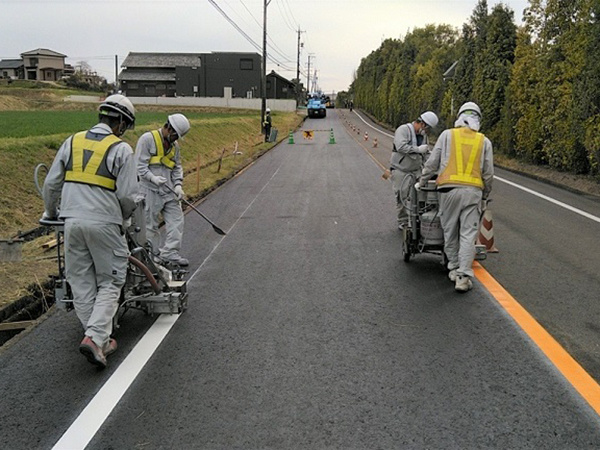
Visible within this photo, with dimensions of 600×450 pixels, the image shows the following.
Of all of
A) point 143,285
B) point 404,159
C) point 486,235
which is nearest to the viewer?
point 143,285

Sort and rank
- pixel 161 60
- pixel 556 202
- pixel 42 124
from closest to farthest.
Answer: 1. pixel 556 202
2. pixel 42 124
3. pixel 161 60

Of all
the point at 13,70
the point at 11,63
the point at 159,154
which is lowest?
the point at 159,154

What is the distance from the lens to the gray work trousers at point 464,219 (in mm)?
6164

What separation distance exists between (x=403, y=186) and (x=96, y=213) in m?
4.60

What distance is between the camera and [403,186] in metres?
7.98

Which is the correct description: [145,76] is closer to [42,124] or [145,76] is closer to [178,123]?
[42,124]

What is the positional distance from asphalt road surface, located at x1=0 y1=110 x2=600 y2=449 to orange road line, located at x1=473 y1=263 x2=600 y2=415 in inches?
1.2

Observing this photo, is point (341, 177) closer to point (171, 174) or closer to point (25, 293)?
point (171, 174)

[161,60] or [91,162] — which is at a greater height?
[161,60]

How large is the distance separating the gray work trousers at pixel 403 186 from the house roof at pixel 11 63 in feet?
375

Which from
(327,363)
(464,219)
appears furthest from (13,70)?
(327,363)

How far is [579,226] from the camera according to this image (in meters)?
10.0

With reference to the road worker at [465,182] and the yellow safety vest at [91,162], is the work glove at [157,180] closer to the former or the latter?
the yellow safety vest at [91,162]

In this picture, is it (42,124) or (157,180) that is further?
(42,124)
